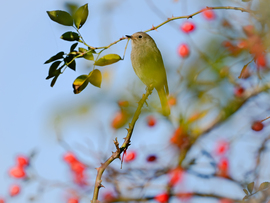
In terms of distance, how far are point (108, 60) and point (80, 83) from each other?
180 millimetres

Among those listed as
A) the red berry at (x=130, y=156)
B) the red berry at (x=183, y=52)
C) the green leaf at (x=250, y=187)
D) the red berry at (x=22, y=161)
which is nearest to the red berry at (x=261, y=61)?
the red berry at (x=183, y=52)

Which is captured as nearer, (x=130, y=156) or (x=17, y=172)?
(x=130, y=156)

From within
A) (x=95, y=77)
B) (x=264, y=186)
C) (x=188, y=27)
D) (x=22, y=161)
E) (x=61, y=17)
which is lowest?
(x=264, y=186)

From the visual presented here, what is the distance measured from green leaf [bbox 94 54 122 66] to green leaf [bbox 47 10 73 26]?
0.27 m

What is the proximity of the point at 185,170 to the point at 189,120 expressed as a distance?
1.61 feet

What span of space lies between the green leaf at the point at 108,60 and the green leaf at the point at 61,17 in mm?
270

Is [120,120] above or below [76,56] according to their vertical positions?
below

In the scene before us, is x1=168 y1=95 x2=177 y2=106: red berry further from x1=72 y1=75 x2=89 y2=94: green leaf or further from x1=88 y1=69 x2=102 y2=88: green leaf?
x1=72 y1=75 x2=89 y2=94: green leaf

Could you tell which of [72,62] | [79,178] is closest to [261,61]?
[72,62]

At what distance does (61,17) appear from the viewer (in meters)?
1.47

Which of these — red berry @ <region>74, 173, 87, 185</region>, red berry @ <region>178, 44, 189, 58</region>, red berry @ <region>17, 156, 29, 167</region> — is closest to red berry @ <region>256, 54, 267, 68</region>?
red berry @ <region>178, 44, 189, 58</region>

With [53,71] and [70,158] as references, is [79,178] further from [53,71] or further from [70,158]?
[53,71]

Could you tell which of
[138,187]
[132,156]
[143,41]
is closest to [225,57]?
[138,187]

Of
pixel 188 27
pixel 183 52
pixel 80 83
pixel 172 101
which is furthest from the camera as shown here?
pixel 188 27
